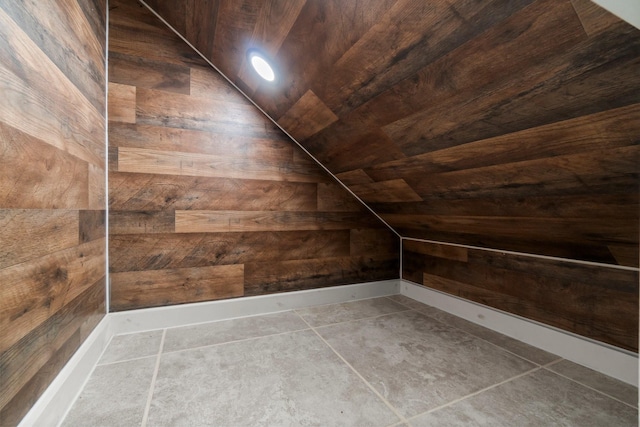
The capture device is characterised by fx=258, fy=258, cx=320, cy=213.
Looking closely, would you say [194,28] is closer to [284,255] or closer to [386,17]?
[386,17]

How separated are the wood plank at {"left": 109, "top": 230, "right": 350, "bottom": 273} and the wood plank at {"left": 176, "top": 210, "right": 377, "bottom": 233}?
0.11 feet

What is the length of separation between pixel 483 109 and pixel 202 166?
133 cm

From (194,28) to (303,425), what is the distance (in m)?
1.72

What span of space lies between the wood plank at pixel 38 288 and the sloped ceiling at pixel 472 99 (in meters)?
1.09

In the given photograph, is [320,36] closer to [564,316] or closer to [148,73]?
[148,73]

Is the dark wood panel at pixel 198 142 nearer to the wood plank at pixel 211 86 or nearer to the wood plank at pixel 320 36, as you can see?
the wood plank at pixel 211 86

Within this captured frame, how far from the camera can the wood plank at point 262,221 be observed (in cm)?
143

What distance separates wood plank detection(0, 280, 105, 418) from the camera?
1.88 ft

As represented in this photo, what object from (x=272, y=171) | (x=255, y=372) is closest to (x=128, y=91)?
(x=272, y=171)

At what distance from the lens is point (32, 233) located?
2.22 feet

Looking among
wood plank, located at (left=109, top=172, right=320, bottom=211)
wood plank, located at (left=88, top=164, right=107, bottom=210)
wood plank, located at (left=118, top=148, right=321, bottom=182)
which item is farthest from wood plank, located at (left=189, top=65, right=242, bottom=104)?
wood plank, located at (left=88, top=164, right=107, bottom=210)

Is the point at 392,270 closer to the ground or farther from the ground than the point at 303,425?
farther from the ground

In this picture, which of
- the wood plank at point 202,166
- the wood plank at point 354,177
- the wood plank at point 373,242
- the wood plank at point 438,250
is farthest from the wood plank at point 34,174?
the wood plank at point 438,250

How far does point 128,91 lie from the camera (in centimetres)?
129
